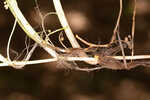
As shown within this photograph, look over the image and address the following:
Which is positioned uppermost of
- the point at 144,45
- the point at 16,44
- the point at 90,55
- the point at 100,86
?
the point at 90,55

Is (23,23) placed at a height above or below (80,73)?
above

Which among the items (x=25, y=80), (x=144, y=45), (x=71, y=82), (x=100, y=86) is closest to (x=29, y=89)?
(x=25, y=80)

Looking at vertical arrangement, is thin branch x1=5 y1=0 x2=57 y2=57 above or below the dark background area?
above

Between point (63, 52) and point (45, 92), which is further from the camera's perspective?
point (45, 92)

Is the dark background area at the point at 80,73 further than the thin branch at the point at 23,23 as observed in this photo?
Yes

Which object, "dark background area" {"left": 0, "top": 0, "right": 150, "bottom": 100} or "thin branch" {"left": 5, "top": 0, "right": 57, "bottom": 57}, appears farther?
"dark background area" {"left": 0, "top": 0, "right": 150, "bottom": 100}

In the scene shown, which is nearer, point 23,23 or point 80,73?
point 23,23

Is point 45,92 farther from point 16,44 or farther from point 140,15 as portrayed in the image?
point 140,15

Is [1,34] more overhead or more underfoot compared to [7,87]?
more overhead
